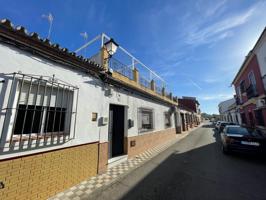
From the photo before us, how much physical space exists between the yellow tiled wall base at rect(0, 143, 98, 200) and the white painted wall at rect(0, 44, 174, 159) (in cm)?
27

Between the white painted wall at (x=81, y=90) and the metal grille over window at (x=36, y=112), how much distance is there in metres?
0.15

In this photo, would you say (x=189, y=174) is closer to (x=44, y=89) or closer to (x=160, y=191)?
(x=160, y=191)

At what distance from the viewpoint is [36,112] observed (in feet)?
11.7

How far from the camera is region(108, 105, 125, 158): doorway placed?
21.5ft

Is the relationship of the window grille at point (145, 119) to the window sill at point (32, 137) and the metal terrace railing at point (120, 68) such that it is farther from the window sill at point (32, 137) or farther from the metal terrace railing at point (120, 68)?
the window sill at point (32, 137)

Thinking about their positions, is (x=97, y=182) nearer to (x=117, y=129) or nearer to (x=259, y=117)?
(x=117, y=129)

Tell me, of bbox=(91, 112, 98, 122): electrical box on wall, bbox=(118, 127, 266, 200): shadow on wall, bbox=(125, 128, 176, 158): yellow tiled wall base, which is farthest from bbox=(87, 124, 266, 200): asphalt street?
bbox=(91, 112, 98, 122): electrical box on wall

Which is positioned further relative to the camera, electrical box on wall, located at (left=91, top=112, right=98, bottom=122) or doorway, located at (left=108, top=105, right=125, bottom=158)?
doorway, located at (left=108, top=105, right=125, bottom=158)

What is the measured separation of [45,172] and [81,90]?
2.60 m

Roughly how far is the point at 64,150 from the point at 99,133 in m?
1.47

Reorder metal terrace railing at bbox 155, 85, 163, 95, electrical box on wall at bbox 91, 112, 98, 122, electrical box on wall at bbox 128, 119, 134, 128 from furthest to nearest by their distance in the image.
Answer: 1. metal terrace railing at bbox 155, 85, 163, 95
2. electrical box on wall at bbox 128, 119, 134, 128
3. electrical box on wall at bbox 91, 112, 98, 122

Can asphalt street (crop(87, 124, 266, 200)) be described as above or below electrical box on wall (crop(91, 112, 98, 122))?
below

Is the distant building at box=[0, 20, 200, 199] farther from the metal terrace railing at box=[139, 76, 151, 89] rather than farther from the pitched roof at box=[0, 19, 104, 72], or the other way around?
the metal terrace railing at box=[139, 76, 151, 89]

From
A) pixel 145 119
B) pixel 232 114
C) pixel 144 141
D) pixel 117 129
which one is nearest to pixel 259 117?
pixel 145 119
